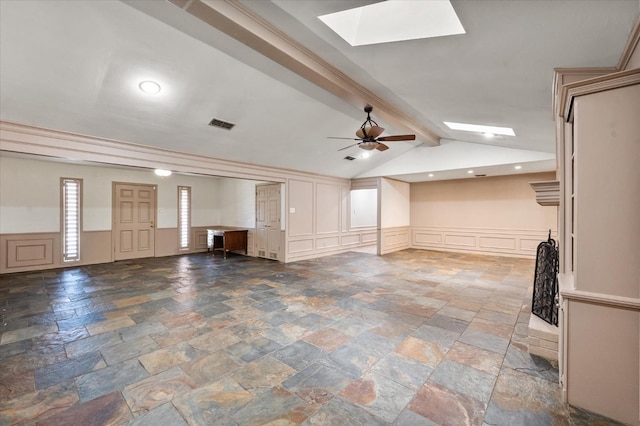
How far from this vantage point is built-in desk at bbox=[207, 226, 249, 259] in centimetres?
779

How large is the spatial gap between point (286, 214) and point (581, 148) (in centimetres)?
602

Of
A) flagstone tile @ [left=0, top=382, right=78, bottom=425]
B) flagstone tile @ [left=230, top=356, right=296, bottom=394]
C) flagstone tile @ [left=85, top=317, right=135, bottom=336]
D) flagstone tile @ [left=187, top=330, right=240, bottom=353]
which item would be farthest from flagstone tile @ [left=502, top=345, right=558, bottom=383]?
flagstone tile @ [left=85, top=317, right=135, bottom=336]

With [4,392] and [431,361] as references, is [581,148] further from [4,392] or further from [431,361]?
[4,392]

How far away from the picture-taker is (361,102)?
159 inches

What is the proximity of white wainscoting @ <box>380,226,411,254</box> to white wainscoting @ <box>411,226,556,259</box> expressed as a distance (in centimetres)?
29

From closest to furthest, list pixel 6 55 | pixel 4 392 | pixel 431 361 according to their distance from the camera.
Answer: pixel 4 392, pixel 431 361, pixel 6 55

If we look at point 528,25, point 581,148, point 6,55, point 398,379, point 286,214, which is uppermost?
point 6,55

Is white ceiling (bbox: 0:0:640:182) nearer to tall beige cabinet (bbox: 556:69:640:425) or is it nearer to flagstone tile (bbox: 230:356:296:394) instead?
tall beige cabinet (bbox: 556:69:640:425)

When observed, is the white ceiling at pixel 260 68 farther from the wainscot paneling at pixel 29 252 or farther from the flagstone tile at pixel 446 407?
the wainscot paneling at pixel 29 252

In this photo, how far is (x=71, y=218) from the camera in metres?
6.62

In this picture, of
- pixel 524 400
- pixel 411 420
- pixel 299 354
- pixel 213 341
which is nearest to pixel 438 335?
pixel 524 400

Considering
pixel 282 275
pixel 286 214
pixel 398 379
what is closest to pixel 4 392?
pixel 398 379

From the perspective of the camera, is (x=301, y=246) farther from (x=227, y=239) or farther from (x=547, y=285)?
(x=547, y=285)

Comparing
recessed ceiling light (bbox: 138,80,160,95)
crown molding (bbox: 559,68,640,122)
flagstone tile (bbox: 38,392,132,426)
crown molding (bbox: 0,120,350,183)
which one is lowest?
flagstone tile (bbox: 38,392,132,426)
